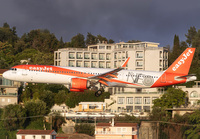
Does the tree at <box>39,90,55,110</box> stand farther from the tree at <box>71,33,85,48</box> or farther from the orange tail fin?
the tree at <box>71,33,85,48</box>

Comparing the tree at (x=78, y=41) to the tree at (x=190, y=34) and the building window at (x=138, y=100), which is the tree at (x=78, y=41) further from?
the building window at (x=138, y=100)

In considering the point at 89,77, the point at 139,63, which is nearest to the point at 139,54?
the point at 139,63

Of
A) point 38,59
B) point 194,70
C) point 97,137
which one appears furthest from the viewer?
point 38,59

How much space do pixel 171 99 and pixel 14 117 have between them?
114 feet

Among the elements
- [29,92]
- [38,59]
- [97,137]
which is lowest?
[97,137]

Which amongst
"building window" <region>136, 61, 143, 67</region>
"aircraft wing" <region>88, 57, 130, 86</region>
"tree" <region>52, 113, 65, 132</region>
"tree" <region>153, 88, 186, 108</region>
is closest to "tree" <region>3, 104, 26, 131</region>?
"tree" <region>52, 113, 65, 132</region>

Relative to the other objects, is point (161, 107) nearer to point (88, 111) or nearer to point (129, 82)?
point (88, 111)

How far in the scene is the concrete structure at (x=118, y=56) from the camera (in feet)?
414

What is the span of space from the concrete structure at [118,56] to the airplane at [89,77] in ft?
193

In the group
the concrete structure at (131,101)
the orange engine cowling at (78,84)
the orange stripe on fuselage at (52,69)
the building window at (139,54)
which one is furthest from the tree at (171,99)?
the orange stripe on fuselage at (52,69)

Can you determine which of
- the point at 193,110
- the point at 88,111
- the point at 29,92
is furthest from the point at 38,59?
the point at 193,110

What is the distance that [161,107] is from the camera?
9688 centimetres

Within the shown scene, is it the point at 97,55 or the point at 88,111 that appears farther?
the point at 97,55

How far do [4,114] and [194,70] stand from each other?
6330 centimetres
